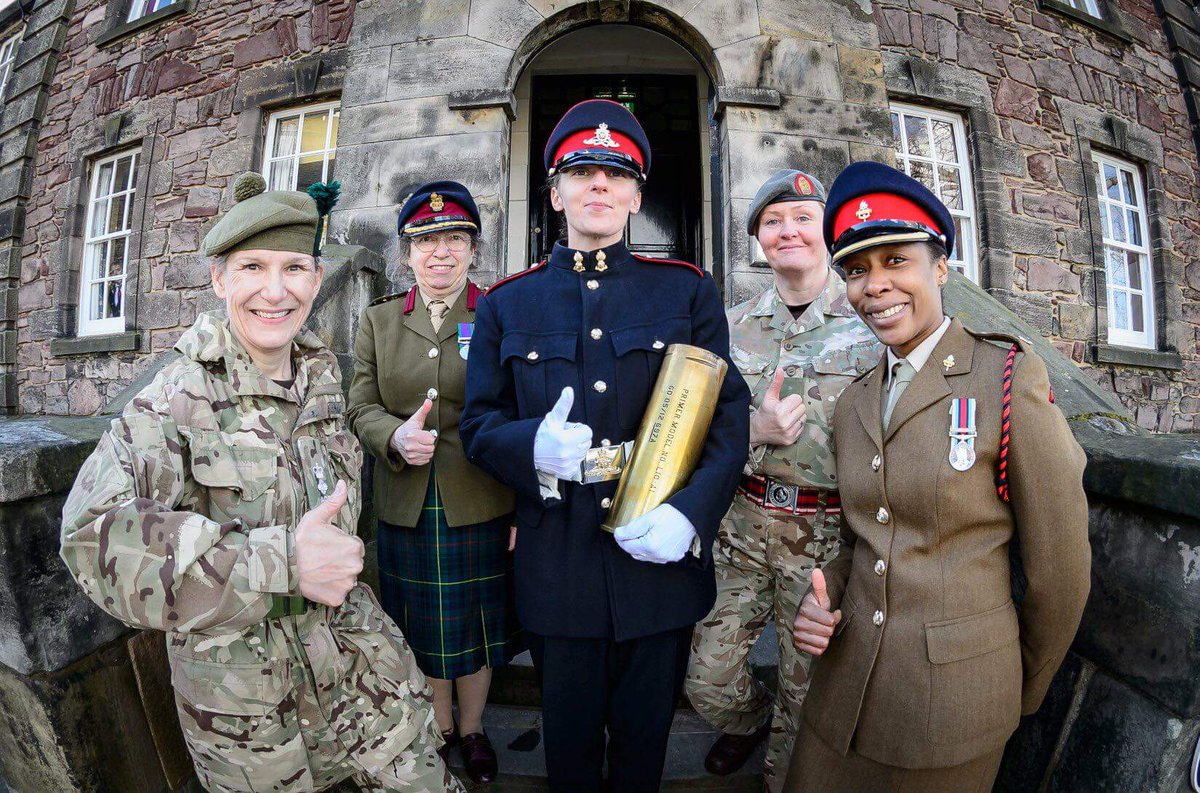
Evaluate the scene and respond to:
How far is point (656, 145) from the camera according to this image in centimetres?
670

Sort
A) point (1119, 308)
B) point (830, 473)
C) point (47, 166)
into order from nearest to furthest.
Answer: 1. point (830, 473)
2. point (1119, 308)
3. point (47, 166)

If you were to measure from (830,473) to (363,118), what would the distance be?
474 centimetres

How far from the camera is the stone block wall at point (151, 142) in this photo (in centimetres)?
582

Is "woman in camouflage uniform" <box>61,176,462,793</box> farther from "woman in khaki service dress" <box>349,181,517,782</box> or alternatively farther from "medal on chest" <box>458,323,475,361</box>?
"medal on chest" <box>458,323,475,361</box>

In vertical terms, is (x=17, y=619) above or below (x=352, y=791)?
above

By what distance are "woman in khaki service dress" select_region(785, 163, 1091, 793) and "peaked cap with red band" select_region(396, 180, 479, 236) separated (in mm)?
1447

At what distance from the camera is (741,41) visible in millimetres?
4520

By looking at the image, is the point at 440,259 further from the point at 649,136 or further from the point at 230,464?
the point at 649,136

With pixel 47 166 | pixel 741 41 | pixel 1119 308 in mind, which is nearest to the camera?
pixel 741 41

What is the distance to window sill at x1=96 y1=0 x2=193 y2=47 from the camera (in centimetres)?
645

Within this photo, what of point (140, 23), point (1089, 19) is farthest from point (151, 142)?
point (1089, 19)

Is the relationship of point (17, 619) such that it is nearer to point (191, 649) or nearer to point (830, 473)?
point (191, 649)

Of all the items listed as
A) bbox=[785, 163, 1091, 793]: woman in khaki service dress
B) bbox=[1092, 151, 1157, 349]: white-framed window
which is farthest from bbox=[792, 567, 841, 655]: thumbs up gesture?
bbox=[1092, 151, 1157, 349]: white-framed window

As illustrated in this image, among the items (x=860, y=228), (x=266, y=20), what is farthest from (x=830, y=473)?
(x=266, y=20)
